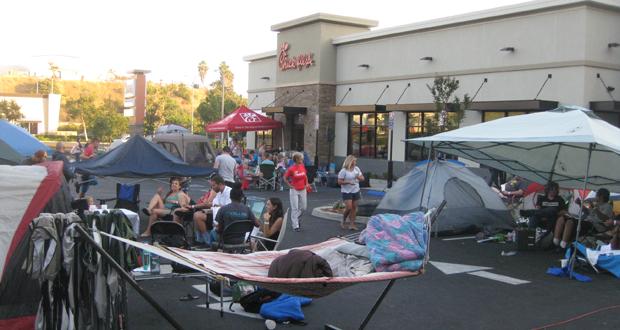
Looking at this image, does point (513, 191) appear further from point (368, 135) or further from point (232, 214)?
point (368, 135)

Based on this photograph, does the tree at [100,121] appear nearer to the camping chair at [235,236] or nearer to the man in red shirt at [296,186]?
the man in red shirt at [296,186]

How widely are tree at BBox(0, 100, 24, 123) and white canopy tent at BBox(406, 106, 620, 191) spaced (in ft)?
206

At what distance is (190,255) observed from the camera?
5668mm

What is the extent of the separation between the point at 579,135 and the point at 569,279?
2086 millimetres

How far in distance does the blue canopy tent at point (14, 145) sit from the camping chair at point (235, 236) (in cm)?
679

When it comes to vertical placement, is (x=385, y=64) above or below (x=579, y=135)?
above

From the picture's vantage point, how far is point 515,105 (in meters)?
19.4

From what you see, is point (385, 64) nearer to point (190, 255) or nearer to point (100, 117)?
point (190, 255)

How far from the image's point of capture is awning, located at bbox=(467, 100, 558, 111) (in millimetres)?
→ 18672

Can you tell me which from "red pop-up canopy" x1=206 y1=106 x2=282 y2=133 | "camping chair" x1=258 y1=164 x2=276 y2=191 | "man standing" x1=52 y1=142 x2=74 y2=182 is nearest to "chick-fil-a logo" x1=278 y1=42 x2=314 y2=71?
"red pop-up canopy" x1=206 y1=106 x2=282 y2=133

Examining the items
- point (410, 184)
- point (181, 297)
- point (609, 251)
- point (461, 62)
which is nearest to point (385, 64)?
point (461, 62)

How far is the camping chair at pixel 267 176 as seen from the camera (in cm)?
2131

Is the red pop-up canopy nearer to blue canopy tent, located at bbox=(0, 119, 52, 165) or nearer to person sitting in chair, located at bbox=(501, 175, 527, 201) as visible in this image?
blue canopy tent, located at bbox=(0, 119, 52, 165)

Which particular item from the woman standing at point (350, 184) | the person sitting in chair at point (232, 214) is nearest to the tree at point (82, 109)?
the woman standing at point (350, 184)
